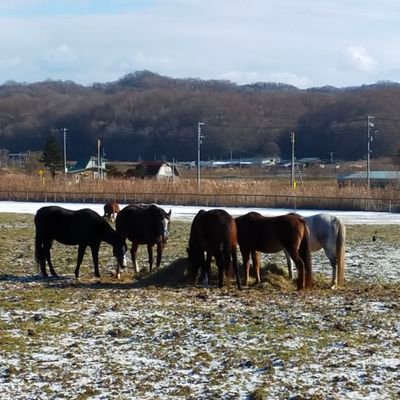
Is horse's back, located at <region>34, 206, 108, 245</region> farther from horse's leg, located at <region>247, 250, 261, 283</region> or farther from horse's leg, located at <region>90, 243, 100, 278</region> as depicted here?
horse's leg, located at <region>247, 250, 261, 283</region>

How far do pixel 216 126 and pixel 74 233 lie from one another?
518ft

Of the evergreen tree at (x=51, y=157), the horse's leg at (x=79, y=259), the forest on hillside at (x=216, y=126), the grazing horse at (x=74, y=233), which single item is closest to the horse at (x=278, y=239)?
the grazing horse at (x=74, y=233)

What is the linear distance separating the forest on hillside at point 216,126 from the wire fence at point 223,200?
9905 centimetres

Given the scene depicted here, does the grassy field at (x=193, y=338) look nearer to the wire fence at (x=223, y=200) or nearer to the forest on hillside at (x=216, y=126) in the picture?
the wire fence at (x=223, y=200)

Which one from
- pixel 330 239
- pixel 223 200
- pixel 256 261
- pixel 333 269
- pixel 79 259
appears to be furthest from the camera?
pixel 223 200

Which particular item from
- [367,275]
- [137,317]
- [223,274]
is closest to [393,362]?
[137,317]

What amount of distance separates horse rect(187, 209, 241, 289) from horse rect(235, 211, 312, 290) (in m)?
0.25

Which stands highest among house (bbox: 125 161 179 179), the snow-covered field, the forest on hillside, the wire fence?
the forest on hillside

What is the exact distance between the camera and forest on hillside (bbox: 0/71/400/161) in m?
157

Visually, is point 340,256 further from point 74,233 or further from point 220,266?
point 74,233

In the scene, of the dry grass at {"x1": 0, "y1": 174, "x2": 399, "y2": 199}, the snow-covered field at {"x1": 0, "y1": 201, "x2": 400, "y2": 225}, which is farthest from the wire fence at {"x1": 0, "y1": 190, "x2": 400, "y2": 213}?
the snow-covered field at {"x1": 0, "y1": 201, "x2": 400, "y2": 225}

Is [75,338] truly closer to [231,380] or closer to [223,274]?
[231,380]

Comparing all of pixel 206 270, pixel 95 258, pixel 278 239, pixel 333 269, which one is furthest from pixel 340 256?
pixel 95 258

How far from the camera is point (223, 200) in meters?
48.6
